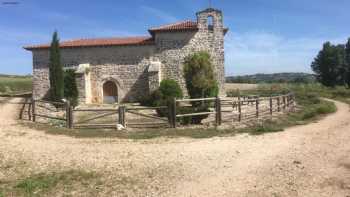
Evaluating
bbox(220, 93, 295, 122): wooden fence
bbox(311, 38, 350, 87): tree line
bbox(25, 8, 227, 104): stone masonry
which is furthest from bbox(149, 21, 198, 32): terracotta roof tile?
bbox(311, 38, 350, 87): tree line

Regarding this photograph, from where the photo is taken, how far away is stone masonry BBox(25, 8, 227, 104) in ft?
83.0

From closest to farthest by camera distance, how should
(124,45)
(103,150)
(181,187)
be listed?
(181,187) → (103,150) → (124,45)

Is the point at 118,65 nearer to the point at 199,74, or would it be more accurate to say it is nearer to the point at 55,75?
the point at 55,75

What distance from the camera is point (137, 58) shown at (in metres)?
26.0

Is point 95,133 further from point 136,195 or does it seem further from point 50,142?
point 136,195

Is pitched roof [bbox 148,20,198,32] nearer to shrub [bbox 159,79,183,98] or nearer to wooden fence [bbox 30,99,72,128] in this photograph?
shrub [bbox 159,79,183,98]

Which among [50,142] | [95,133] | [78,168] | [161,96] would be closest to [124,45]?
[161,96]

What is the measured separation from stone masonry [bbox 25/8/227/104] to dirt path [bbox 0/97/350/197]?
1404cm

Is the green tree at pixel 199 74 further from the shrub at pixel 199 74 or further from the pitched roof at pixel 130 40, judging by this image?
the pitched roof at pixel 130 40

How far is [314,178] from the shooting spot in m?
6.29

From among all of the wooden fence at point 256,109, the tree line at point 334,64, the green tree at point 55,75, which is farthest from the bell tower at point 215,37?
the tree line at point 334,64

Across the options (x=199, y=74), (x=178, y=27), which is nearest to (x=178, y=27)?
(x=178, y=27)

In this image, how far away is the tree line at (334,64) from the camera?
50.8 metres

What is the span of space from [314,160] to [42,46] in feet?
79.3
